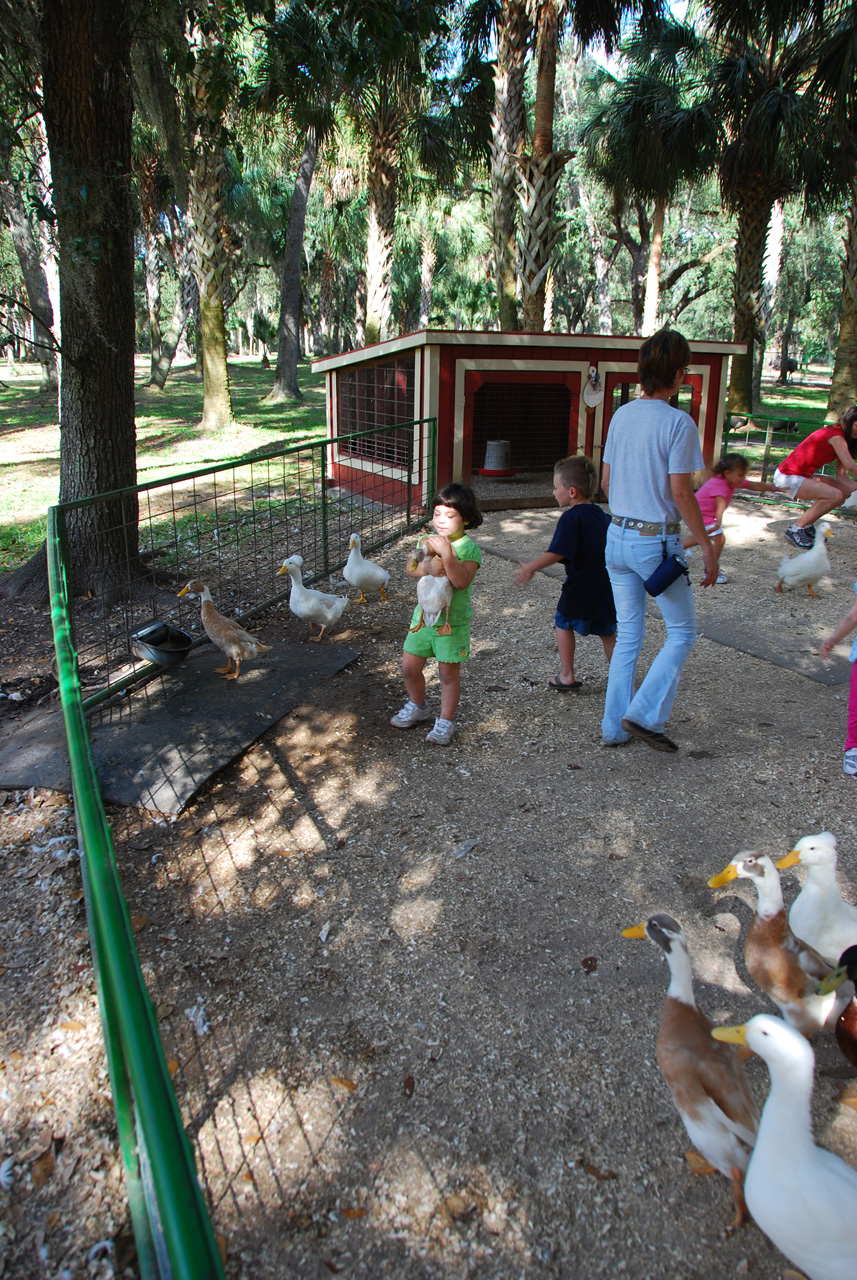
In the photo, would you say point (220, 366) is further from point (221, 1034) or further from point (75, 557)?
point (221, 1034)

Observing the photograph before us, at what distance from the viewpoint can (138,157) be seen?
20922 mm

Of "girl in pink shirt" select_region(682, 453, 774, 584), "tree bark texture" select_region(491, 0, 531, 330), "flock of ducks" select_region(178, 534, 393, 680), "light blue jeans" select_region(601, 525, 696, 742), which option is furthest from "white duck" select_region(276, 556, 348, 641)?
"tree bark texture" select_region(491, 0, 531, 330)

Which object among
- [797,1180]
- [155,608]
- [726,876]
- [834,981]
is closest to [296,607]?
[155,608]

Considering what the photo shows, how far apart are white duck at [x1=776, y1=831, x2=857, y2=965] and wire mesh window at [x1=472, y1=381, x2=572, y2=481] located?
34.7 ft

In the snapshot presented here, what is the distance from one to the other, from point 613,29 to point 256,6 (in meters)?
11.1

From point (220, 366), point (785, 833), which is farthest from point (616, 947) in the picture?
point (220, 366)

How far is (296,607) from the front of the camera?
564cm

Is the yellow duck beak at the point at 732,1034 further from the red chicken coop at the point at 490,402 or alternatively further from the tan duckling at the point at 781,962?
the red chicken coop at the point at 490,402

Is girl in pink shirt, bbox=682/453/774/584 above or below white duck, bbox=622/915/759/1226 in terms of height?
above

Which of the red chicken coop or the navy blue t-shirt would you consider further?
the red chicken coop

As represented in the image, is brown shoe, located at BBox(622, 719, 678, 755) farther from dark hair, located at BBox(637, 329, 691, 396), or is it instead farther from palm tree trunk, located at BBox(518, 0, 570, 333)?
palm tree trunk, located at BBox(518, 0, 570, 333)

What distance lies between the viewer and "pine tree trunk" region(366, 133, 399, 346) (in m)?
16.7

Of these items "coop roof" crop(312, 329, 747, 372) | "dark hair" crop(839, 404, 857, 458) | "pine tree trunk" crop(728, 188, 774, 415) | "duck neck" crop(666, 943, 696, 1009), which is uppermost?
"pine tree trunk" crop(728, 188, 774, 415)

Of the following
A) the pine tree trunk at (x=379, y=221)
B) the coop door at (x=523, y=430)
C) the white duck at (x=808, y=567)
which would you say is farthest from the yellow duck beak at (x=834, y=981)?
the pine tree trunk at (x=379, y=221)
